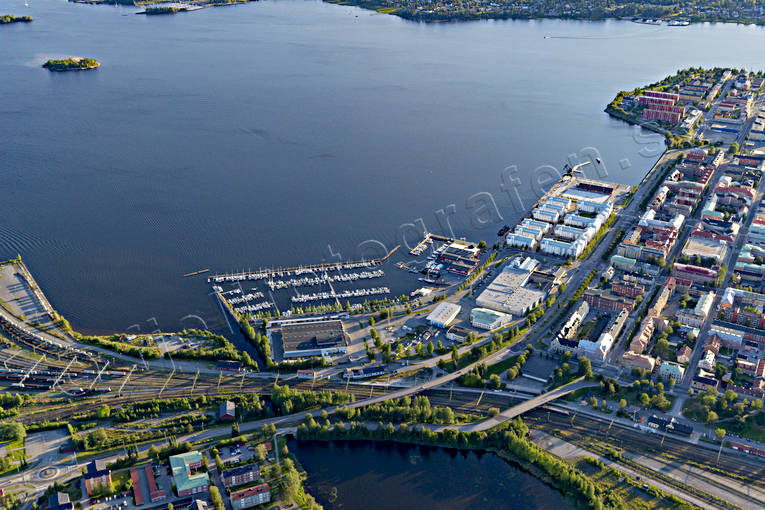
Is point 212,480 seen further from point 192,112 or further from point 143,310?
point 192,112

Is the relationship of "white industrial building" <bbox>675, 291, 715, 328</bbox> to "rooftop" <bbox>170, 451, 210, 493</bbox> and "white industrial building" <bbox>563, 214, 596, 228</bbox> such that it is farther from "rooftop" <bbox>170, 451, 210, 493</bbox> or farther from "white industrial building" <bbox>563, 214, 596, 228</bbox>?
"rooftop" <bbox>170, 451, 210, 493</bbox>

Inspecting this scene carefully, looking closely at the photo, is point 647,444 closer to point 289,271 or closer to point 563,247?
Answer: point 563,247

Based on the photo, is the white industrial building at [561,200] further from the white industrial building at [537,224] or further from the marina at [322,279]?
the marina at [322,279]

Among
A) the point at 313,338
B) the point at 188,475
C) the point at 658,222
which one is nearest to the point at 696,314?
the point at 658,222

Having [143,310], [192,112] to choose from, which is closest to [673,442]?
[143,310]

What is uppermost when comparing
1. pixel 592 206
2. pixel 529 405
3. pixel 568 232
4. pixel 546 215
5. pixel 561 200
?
pixel 561 200

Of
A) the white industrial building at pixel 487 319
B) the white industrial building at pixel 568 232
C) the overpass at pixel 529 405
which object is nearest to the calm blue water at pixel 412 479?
the overpass at pixel 529 405
